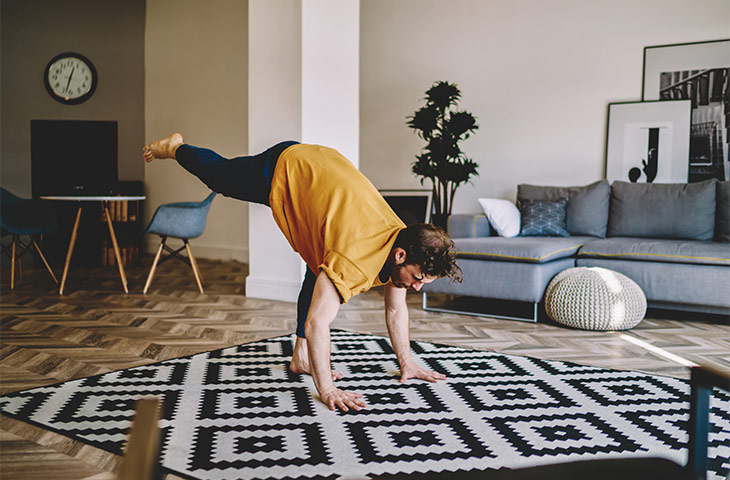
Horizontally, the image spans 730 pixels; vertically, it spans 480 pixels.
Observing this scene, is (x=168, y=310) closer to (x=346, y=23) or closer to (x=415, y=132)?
(x=346, y=23)

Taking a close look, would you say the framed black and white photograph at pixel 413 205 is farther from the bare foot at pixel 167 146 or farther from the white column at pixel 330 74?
the bare foot at pixel 167 146

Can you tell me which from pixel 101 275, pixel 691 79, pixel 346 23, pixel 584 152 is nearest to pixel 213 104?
pixel 101 275

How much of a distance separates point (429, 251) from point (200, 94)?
598 centimetres

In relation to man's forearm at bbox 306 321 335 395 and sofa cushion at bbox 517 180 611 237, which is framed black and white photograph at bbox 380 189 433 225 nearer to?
sofa cushion at bbox 517 180 611 237

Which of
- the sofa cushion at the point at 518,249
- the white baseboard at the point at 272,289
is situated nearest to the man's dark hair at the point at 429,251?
the sofa cushion at the point at 518,249

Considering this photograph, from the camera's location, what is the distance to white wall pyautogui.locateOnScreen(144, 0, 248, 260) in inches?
277

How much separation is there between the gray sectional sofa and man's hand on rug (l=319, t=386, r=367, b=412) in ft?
6.81

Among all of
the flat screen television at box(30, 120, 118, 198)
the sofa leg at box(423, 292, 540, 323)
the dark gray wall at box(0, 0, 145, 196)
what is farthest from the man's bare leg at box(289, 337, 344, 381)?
the dark gray wall at box(0, 0, 145, 196)

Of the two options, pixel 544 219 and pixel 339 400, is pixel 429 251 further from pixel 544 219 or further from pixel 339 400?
pixel 544 219

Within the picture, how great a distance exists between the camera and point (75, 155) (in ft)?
21.7

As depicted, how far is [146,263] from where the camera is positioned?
698cm

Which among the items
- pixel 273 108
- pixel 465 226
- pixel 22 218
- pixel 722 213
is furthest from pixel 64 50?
pixel 722 213

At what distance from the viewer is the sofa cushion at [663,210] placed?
448 cm

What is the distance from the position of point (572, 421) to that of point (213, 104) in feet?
19.9
